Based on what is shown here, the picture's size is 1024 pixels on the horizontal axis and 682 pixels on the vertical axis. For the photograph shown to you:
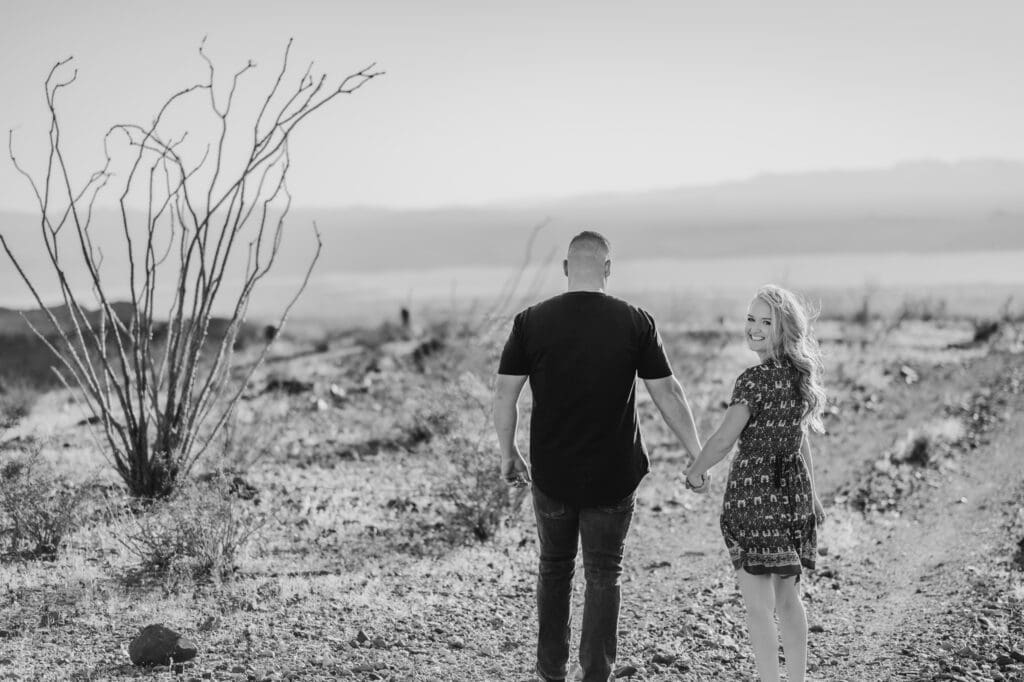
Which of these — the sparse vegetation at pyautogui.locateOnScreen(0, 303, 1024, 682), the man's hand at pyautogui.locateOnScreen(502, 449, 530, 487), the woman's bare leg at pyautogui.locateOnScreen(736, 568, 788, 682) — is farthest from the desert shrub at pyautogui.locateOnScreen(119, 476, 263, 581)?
the woman's bare leg at pyautogui.locateOnScreen(736, 568, 788, 682)

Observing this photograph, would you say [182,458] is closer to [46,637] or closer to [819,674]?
[46,637]

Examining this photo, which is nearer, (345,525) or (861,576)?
(861,576)

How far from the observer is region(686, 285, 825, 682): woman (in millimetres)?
4266

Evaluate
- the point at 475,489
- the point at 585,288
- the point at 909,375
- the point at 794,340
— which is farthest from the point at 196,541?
the point at 909,375

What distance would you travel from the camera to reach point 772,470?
4328mm

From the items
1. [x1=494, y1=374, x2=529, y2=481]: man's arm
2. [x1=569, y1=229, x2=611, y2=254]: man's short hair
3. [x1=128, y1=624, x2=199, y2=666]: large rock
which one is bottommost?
[x1=128, y1=624, x2=199, y2=666]: large rock

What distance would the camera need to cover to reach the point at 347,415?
14555 mm

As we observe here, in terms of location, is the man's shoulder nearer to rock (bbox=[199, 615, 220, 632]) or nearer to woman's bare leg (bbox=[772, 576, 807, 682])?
woman's bare leg (bbox=[772, 576, 807, 682])

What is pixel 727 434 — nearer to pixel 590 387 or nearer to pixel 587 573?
pixel 590 387

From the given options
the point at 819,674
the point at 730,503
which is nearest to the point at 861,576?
the point at 819,674

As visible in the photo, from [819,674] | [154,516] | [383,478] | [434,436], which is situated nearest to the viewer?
[819,674]

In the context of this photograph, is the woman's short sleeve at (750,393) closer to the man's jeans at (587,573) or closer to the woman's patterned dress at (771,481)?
the woman's patterned dress at (771,481)

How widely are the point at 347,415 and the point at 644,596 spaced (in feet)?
27.3

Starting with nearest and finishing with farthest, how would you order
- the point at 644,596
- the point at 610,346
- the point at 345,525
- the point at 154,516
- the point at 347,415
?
the point at 610,346
the point at 644,596
the point at 154,516
the point at 345,525
the point at 347,415
